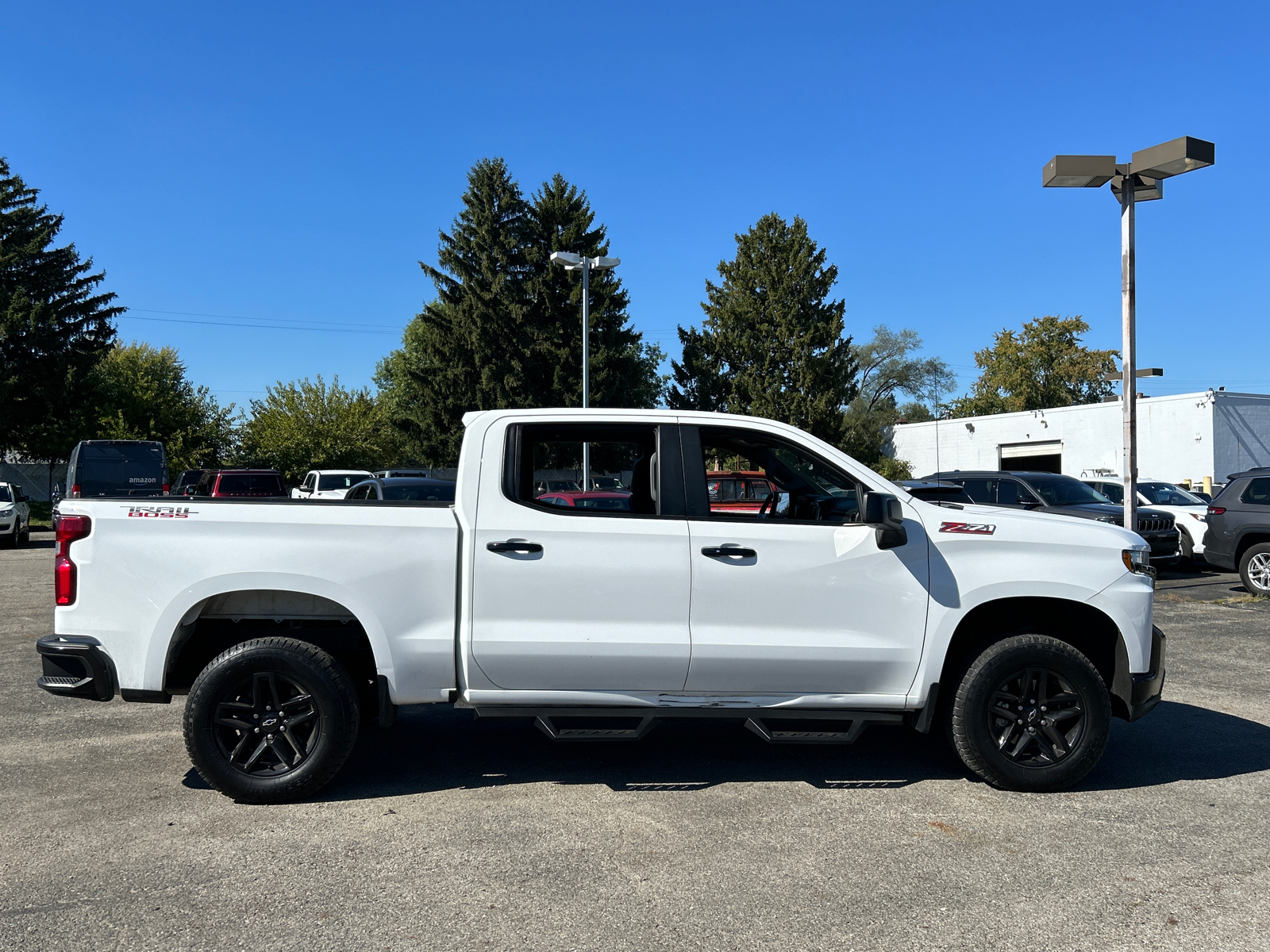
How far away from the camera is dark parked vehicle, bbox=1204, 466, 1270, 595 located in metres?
13.2

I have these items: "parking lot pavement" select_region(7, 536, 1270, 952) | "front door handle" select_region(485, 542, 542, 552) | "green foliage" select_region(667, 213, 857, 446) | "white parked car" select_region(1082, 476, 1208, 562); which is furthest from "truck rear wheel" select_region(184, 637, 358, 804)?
"green foliage" select_region(667, 213, 857, 446)

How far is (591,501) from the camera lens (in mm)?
Answer: 6238

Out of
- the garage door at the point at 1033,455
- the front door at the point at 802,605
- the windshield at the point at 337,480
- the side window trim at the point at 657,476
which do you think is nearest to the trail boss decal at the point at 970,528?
the front door at the point at 802,605

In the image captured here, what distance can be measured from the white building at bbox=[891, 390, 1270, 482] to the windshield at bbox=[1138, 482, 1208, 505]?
1640cm

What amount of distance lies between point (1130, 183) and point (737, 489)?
408 inches

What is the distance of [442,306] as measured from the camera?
50.5 m

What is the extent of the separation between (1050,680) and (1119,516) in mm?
11063

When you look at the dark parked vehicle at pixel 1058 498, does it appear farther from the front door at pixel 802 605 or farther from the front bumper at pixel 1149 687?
the front door at pixel 802 605

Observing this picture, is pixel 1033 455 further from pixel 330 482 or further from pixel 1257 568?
pixel 1257 568

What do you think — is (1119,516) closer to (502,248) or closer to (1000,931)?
(1000,931)

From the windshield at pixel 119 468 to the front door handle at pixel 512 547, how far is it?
20386 millimetres

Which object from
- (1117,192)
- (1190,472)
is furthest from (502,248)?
(1117,192)

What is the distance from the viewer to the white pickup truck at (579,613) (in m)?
4.73

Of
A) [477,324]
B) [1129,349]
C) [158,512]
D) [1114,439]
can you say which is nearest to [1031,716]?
[158,512]
